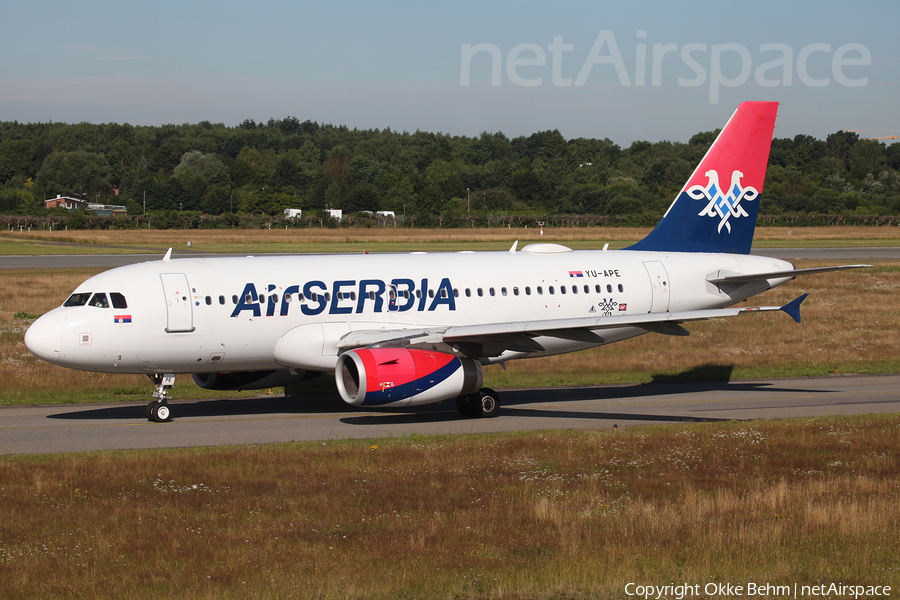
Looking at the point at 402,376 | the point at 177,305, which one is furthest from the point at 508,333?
the point at 177,305

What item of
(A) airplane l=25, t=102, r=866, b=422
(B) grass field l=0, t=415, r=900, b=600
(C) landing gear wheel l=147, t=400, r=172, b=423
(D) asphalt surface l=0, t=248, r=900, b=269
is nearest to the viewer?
(B) grass field l=0, t=415, r=900, b=600

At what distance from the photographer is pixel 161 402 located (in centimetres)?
2562

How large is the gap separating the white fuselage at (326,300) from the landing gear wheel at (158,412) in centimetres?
105

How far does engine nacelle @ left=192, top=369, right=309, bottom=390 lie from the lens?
2808 centimetres

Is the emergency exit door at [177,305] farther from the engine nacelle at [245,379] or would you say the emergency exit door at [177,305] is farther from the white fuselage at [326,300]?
the engine nacelle at [245,379]

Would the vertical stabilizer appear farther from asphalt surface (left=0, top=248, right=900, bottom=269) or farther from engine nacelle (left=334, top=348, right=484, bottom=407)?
asphalt surface (left=0, top=248, right=900, bottom=269)

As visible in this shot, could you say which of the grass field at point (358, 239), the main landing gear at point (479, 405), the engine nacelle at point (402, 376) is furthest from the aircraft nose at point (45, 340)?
the grass field at point (358, 239)

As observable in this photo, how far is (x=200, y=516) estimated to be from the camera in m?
15.3

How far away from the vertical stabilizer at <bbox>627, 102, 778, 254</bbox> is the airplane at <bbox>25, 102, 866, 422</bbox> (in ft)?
3.58

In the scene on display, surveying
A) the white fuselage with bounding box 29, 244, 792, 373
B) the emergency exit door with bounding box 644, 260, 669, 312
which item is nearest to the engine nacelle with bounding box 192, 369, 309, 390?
the white fuselage with bounding box 29, 244, 792, 373

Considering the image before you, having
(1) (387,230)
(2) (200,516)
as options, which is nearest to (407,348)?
(2) (200,516)

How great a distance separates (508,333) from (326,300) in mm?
5385

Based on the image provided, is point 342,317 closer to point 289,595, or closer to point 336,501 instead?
point 336,501

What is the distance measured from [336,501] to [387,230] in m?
114
